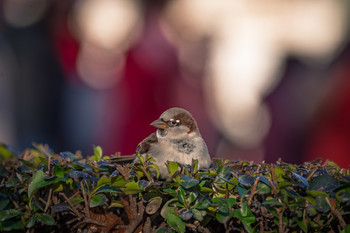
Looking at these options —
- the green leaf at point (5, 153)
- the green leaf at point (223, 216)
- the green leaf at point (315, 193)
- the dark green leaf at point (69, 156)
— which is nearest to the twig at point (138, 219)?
the green leaf at point (223, 216)

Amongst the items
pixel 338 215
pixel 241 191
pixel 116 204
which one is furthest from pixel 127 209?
pixel 338 215

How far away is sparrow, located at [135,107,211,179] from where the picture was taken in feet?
7.95

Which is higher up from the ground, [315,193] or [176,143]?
[176,143]

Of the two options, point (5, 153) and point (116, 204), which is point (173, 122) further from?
point (5, 153)

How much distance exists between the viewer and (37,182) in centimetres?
194

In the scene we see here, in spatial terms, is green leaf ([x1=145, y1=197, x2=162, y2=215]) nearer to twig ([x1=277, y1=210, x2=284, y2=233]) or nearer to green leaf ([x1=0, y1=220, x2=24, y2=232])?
twig ([x1=277, y1=210, x2=284, y2=233])

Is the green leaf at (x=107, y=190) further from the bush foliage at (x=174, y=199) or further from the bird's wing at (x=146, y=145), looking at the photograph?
the bird's wing at (x=146, y=145)

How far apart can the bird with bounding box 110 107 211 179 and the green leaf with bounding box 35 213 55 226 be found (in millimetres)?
548

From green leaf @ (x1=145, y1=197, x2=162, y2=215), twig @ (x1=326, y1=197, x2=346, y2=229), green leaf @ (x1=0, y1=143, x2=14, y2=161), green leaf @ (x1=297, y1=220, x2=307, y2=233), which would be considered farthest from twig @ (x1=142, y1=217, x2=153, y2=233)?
green leaf @ (x1=0, y1=143, x2=14, y2=161)

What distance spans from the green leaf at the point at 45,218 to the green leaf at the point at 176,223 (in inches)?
18.4

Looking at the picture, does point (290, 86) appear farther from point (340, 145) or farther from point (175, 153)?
point (175, 153)

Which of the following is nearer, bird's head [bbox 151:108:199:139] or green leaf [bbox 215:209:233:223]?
green leaf [bbox 215:209:233:223]

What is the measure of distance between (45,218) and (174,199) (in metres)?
0.52

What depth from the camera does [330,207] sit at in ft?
5.83
